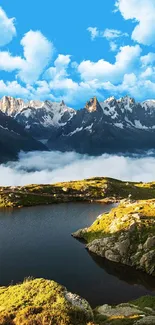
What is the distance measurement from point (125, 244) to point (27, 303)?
58835mm

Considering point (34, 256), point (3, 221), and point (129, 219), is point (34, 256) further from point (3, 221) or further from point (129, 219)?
point (3, 221)

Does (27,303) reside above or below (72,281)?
above

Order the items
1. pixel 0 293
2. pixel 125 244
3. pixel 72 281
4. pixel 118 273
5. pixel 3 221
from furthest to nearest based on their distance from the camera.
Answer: pixel 3 221 → pixel 125 244 → pixel 118 273 → pixel 72 281 → pixel 0 293

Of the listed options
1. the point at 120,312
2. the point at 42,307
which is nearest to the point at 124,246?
the point at 120,312

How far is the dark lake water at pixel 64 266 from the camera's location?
3019 inches

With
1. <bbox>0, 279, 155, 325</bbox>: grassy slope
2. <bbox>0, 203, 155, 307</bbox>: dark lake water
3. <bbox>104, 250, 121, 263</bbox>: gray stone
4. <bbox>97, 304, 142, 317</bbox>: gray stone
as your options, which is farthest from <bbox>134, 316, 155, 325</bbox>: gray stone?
<bbox>104, 250, 121, 263</bbox>: gray stone

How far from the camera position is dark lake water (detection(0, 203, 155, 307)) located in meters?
76.7

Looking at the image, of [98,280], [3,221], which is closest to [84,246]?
[98,280]

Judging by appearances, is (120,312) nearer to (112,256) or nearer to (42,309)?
(42,309)

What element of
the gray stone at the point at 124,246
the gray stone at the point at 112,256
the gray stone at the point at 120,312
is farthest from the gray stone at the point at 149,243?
the gray stone at the point at 120,312

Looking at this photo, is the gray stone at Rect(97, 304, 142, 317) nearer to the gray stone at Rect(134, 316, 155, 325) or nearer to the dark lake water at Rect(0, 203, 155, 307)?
the gray stone at Rect(134, 316, 155, 325)

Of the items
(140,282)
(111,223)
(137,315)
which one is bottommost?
(140,282)

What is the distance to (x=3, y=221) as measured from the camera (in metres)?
157

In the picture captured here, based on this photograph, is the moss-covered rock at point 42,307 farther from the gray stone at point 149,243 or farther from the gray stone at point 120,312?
the gray stone at point 149,243
